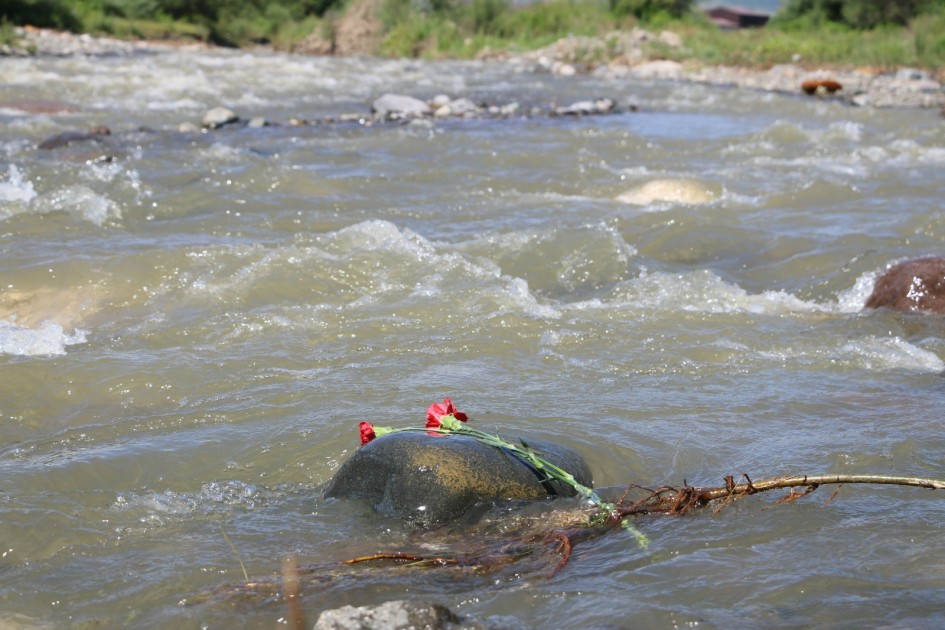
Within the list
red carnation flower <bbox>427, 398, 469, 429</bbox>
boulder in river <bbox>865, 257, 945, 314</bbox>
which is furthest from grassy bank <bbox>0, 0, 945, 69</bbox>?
red carnation flower <bbox>427, 398, 469, 429</bbox>

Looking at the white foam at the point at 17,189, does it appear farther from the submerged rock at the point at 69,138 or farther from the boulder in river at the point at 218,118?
the boulder in river at the point at 218,118

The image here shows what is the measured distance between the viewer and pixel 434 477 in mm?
3318

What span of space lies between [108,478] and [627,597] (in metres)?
2.07

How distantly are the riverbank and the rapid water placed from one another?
8081mm

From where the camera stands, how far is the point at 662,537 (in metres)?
3.15

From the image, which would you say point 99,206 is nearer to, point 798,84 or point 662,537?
point 662,537

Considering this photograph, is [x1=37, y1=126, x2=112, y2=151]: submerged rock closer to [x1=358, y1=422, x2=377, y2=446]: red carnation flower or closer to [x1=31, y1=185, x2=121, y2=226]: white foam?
[x1=31, y1=185, x2=121, y2=226]: white foam

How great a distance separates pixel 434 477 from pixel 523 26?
3593cm

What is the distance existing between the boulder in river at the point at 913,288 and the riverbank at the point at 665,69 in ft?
40.6

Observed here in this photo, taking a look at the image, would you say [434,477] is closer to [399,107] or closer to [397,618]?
[397,618]

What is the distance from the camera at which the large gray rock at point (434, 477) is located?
329 cm

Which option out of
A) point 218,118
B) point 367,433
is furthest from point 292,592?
point 218,118

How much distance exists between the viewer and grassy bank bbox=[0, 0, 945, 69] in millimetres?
25859

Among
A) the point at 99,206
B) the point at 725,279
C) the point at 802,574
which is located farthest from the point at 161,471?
the point at 99,206
